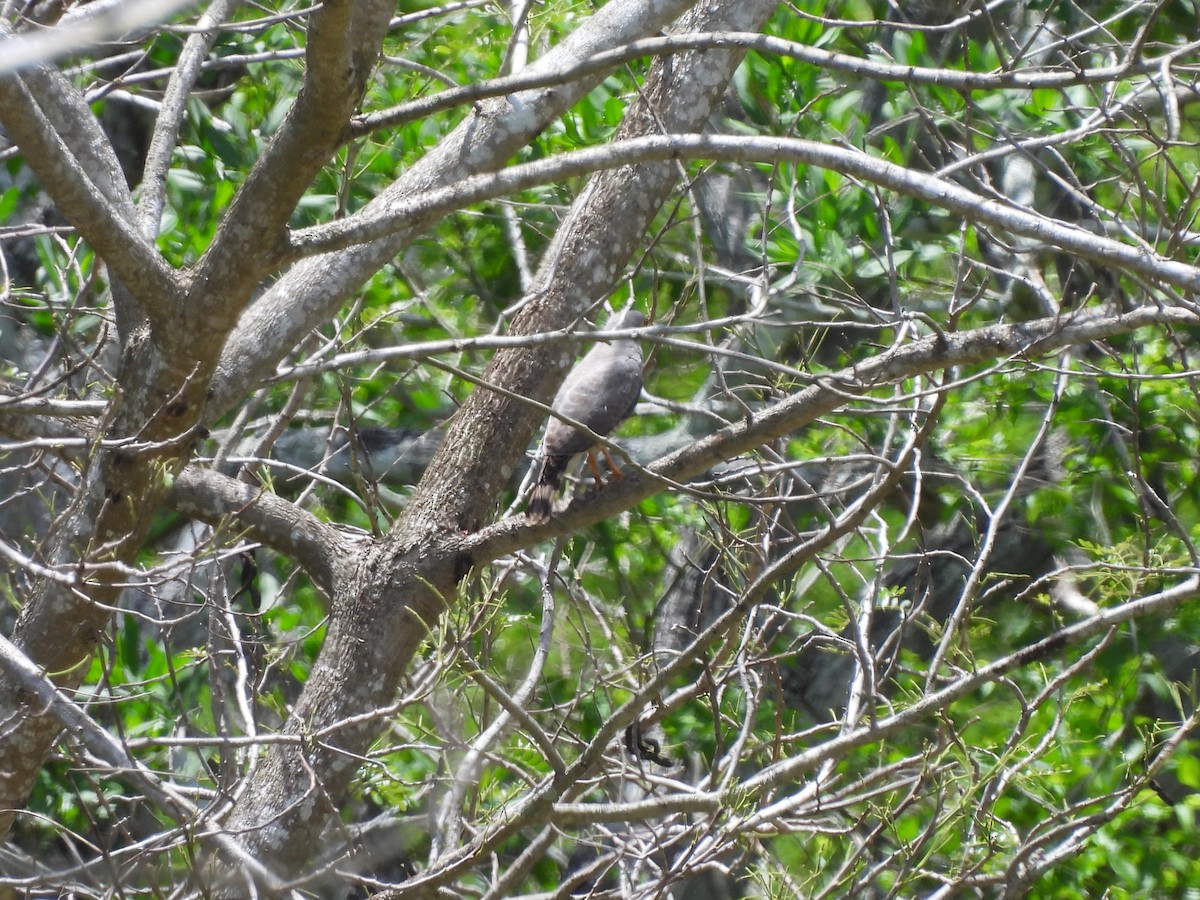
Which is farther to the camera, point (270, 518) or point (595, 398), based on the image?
point (595, 398)

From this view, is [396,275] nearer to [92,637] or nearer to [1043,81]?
[92,637]

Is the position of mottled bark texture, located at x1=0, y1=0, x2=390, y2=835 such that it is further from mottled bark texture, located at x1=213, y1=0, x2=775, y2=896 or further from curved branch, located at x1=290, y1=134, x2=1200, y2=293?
mottled bark texture, located at x1=213, y1=0, x2=775, y2=896

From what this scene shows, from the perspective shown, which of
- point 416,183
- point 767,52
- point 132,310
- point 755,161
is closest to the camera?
point 755,161

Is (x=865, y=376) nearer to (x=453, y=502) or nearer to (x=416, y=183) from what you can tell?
(x=416, y=183)

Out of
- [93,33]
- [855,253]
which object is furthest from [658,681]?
[855,253]

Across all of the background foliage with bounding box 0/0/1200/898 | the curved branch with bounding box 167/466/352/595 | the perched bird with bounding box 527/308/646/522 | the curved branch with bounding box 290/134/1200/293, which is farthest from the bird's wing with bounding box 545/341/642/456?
the curved branch with bounding box 290/134/1200/293

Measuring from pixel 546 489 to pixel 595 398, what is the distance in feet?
3.28

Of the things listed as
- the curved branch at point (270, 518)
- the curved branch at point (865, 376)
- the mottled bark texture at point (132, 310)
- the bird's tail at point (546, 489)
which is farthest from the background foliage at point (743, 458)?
the mottled bark texture at point (132, 310)

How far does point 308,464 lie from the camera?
5852 millimetres

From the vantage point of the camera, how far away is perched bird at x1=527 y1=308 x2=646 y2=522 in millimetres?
4141

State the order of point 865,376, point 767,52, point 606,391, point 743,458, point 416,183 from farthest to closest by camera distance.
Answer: point 743,458 → point 606,391 → point 416,183 → point 865,376 → point 767,52

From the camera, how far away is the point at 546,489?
3824mm

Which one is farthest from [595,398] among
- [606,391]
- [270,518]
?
[270,518]

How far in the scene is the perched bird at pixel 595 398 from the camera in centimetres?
414
